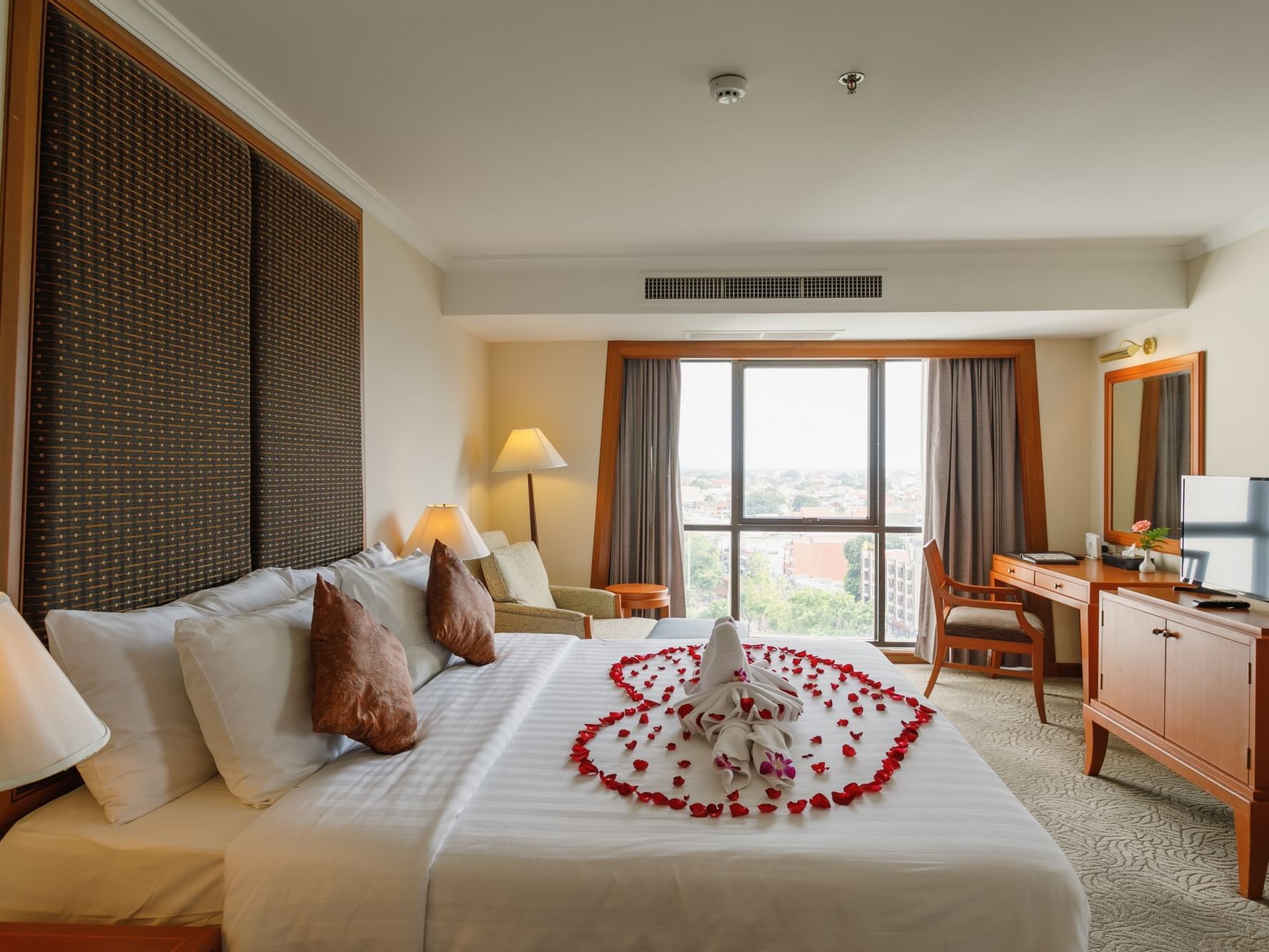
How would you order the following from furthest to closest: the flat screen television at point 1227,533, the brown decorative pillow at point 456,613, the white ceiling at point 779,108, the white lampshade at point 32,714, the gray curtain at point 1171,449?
the gray curtain at point 1171,449 → the flat screen television at point 1227,533 → the brown decorative pillow at point 456,613 → the white ceiling at point 779,108 → the white lampshade at point 32,714

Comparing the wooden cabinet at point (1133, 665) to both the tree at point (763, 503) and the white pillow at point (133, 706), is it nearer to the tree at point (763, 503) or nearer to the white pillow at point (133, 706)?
the tree at point (763, 503)

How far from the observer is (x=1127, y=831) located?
2.77 m

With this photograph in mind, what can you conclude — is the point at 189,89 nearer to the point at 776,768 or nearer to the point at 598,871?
the point at 598,871

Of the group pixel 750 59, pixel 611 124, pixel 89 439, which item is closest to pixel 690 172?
pixel 611 124

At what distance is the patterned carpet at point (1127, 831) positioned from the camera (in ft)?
7.19

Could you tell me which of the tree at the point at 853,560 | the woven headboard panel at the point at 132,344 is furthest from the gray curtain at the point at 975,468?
the woven headboard panel at the point at 132,344

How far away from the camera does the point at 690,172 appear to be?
2965 mm

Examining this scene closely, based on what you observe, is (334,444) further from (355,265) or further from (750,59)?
(750,59)

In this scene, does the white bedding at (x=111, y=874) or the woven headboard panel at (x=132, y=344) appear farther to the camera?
the woven headboard panel at (x=132, y=344)

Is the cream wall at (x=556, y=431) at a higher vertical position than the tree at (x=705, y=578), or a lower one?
higher

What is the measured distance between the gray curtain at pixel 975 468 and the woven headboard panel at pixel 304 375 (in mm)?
3822

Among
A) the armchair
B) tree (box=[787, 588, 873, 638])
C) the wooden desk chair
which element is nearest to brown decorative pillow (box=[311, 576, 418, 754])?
the armchair

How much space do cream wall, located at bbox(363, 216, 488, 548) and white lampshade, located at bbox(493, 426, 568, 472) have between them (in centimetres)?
24

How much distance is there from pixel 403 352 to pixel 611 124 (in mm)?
1660
